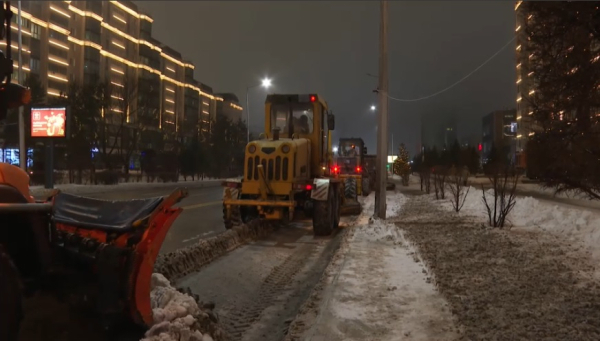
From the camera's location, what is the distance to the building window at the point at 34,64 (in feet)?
223

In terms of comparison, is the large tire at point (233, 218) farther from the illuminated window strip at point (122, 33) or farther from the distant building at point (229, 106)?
the distant building at point (229, 106)

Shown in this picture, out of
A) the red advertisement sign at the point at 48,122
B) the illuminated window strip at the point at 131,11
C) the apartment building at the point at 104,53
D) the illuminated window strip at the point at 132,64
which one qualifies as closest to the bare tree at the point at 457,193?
the red advertisement sign at the point at 48,122

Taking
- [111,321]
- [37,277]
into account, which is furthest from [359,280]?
[37,277]

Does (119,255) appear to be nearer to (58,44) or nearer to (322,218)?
(322,218)

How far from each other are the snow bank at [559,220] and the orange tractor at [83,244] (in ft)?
24.3

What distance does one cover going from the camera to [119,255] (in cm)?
365

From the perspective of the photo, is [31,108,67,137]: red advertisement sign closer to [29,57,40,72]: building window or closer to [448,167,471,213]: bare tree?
[448,167,471,213]: bare tree

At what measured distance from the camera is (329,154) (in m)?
15.6

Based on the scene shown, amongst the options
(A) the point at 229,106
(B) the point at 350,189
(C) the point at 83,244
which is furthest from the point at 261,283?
(A) the point at 229,106

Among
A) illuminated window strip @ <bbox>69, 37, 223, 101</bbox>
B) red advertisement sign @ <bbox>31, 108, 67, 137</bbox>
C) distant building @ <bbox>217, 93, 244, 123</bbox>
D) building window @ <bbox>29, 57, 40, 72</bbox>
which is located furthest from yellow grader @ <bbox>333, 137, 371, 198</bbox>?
distant building @ <bbox>217, 93, 244, 123</bbox>

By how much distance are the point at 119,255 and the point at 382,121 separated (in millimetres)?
12310

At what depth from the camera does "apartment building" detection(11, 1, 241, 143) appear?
65.2 metres

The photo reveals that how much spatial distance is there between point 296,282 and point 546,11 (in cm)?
562

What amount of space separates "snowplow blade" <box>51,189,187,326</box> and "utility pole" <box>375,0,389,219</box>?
1138 cm
